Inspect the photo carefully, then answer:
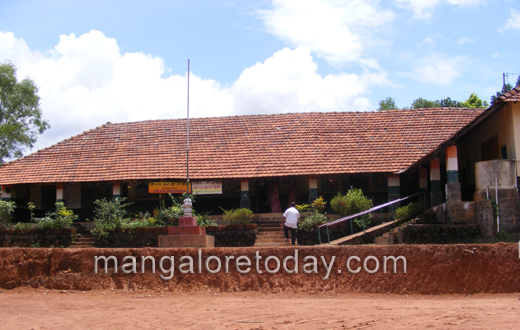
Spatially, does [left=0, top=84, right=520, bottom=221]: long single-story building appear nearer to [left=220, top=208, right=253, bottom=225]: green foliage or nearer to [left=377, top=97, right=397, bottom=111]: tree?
[left=220, top=208, right=253, bottom=225]: green foliage

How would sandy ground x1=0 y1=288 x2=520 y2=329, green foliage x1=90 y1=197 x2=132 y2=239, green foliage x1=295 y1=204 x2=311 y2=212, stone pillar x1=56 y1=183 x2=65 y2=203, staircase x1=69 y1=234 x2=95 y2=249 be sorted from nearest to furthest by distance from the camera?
sandy ground x1=0 y1=288 x2=520 y2=329, green foliage x1=90 y1=197 x2=132 y2=239, green foliage x1=295 y1=204 x2=311 y2=212, staircase x1=69 y1=234 x2=95 y2=249, stone pillar x1=56 y1=183 x2=65 y2=203

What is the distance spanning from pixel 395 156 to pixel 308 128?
393 centimetres

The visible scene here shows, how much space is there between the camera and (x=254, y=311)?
281 inches

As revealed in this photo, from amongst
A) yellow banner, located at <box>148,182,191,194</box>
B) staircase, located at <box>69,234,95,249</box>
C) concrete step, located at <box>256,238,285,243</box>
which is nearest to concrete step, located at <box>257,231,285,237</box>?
concrete step, located at <box>256,238,285,243</box>

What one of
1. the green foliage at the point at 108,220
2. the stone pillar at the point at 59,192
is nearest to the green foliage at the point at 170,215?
the green foliage at the point at 108,220

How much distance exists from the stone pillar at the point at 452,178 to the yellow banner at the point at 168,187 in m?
8.90

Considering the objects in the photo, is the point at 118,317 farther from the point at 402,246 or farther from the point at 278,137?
the point at 278,137

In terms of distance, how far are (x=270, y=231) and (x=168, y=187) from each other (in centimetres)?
419

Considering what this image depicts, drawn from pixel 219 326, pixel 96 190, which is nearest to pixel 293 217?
pixel 219 326

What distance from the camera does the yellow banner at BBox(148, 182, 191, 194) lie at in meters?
16.8

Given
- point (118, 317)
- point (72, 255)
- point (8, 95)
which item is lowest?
point (118, 317)

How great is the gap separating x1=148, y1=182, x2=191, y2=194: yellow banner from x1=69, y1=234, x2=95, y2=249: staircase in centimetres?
264

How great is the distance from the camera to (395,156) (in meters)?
16.5

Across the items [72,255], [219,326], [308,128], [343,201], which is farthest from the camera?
[308,128]
